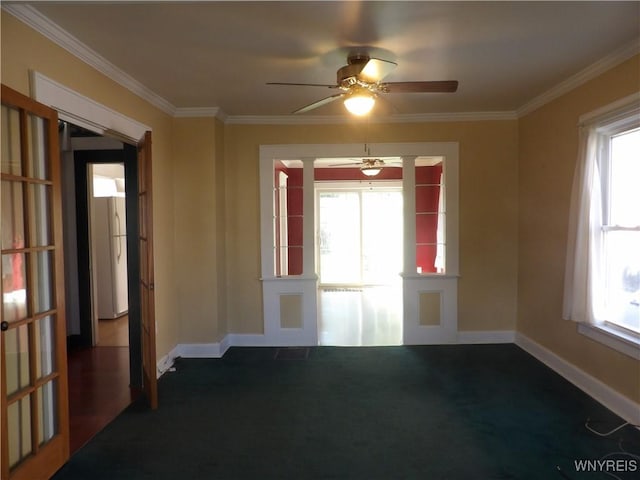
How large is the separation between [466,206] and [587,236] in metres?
1.59

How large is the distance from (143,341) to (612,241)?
3.79 meters

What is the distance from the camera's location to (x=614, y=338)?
122 inches

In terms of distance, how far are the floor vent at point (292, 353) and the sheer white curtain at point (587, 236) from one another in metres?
2.51

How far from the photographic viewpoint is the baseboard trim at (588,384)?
9.75 feet

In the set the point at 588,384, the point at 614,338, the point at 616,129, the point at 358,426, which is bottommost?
the point at 358,426

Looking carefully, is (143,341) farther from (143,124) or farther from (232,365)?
(143,124)

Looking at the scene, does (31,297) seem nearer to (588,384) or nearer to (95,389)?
(95,389)

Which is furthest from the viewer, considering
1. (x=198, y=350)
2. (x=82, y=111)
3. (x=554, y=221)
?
(x=198, y=350)

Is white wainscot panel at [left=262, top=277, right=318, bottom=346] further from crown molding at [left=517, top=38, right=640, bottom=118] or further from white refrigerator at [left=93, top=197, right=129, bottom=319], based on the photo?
crown molding at [left=517, top=38, right=640, bottom=118]

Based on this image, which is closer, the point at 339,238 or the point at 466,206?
the point at 466,206

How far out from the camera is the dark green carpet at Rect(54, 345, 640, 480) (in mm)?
2475

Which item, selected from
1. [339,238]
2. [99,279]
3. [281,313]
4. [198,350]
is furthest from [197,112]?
[339,238]

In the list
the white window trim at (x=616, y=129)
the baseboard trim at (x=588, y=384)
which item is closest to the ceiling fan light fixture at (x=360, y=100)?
the white window trim at (x=616, y=129)

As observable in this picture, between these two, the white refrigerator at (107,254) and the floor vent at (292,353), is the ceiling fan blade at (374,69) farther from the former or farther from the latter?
the white refrigerator at (107,254)
